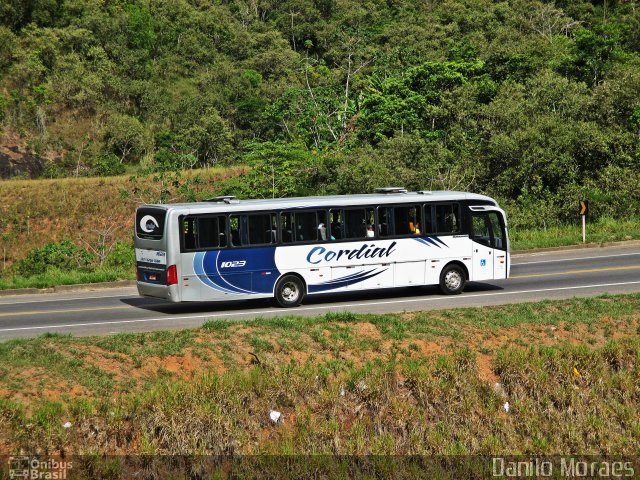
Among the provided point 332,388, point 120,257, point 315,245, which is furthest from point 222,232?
point 120,257

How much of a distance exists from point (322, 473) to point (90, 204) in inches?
1559

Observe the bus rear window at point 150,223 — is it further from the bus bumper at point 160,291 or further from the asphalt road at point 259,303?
the asphalt road at point 259,303

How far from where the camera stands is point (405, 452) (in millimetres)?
14602

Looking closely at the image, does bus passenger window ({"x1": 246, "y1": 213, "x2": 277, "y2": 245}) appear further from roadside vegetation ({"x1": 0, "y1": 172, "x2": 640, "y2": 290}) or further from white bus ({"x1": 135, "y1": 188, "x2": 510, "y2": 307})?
roadside vegetation ({"x1": 0, "y1": 172, "x2": 640, "y2": 290})

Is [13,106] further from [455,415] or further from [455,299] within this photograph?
[455,415]

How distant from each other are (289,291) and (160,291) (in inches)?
127

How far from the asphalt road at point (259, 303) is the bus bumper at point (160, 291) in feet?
1.54

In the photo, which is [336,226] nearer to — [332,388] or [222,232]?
[222,232]

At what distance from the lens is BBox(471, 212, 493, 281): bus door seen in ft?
79.4

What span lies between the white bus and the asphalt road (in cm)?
57

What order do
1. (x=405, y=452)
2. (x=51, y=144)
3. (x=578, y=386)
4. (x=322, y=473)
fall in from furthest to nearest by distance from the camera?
(x=51, y=144) → (x=578, y=386) → (x=405, y=452) → (x=322, y=473)

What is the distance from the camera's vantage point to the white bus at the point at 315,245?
70.8 ft

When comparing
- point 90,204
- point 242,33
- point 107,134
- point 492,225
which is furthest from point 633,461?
point 242,33

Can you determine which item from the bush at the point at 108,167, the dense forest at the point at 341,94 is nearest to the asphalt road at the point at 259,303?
the dense forest at the point at 341,94
